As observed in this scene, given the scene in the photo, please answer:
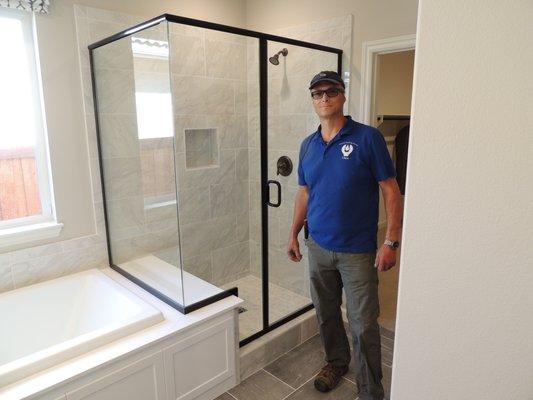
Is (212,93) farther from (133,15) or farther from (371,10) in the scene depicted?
(371,10)

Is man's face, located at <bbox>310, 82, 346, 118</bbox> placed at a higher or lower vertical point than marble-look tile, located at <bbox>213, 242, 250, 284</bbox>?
higher

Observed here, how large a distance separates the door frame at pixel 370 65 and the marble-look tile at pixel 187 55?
1100 millimetres

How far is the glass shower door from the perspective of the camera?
269 centimetres

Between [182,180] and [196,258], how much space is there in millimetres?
580

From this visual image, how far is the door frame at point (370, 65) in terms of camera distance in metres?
2.32

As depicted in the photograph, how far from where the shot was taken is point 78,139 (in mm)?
2385

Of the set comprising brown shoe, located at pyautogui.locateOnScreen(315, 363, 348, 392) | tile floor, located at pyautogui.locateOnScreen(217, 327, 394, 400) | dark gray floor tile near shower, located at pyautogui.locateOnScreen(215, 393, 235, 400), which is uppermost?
brown shoe, located at pyautogui.locateOnScreen(315, 363, 348, 392)

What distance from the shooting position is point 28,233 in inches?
87.9

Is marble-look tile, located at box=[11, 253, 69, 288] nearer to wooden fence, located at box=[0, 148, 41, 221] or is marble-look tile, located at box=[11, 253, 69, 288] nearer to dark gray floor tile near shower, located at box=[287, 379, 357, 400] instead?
wooden fence, located at box=[0, 148, 41, 221]

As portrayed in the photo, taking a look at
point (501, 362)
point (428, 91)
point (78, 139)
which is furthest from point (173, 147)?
point (501, 362)

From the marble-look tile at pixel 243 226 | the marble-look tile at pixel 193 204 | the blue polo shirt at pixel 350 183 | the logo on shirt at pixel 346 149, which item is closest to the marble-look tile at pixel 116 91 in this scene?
the marble-look tile at pixel 193 204

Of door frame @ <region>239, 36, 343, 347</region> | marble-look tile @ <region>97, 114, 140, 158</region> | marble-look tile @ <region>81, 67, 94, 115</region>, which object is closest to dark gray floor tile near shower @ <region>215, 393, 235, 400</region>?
door frame @ <region>239, 36, 343, 347</region>

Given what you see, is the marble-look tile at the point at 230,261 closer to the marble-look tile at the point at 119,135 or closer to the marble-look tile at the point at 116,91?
the marble-look tile at the point at 119,135

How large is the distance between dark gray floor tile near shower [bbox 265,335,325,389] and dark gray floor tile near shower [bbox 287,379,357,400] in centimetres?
6
